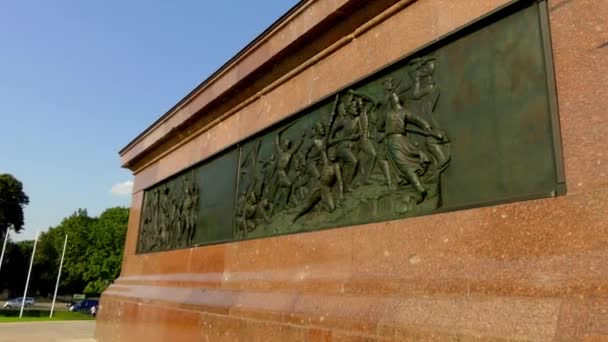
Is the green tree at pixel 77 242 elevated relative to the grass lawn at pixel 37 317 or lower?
elevated

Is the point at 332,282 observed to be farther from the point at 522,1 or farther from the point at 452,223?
the point at 522,1

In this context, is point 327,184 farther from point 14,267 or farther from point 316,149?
point 14,267

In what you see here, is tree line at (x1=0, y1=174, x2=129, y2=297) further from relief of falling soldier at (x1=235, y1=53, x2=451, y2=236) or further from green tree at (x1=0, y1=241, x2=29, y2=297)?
relief of falling soldier at (x1=235, y1=53, x2=451, y2=236)

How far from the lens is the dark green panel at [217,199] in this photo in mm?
6148

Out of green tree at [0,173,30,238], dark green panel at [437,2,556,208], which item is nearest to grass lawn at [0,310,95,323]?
dark green panel at [437,2,556,208]

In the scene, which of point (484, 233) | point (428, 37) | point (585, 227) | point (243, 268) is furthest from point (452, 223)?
point (243, 268)

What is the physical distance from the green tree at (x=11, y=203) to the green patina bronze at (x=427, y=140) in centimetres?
4729

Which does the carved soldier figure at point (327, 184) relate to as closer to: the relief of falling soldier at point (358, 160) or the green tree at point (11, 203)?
the relief of falling soldier at point (358, 160)

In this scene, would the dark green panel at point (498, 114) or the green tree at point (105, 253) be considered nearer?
the dark green panel at point (498, 114)

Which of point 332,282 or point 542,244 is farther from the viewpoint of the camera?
point 332,282

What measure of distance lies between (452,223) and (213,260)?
3553 millimetres

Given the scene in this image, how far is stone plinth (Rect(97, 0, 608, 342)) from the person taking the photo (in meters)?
2.58

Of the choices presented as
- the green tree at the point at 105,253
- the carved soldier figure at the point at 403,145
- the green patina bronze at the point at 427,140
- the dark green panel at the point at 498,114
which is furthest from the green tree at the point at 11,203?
the dark green panel at the point at 498,114

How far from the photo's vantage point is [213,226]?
6426 mm
